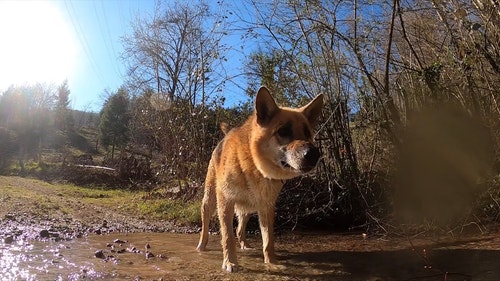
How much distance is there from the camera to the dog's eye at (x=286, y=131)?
4.75 metres

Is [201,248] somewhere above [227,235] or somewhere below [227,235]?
below

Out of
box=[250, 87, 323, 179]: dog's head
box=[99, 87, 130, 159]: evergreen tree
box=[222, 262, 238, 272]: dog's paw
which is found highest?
box=[99, 87, 130, 159]: evergreen tree

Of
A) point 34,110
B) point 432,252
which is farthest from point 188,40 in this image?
point 34,110

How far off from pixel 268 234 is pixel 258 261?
370 mm

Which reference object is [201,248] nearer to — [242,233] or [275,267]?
[242,233]

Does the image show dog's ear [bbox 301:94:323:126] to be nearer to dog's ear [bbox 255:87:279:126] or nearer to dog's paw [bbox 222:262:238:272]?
dog's ear [bbox 255:87:279:126]

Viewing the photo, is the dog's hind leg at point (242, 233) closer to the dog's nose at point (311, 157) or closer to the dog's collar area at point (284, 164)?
the dog's collar area at point (284, 164)

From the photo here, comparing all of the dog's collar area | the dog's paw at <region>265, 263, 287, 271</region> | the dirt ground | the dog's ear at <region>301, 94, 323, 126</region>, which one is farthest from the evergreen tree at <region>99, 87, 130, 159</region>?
the dog's collar area

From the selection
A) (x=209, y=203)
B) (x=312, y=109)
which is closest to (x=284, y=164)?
(x=312, y=109)

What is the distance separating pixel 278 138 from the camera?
188 inches

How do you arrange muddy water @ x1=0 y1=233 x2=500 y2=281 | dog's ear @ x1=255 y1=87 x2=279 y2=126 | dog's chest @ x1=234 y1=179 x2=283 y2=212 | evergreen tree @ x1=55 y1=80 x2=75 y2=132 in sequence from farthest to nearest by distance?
evergreen tree @ x1=55 y1=80 x2=75 y2=132
dog's chest @ x1=234 y1=179 x2=283 y2=212
dog's ear @ x1=255 y1=87 x2=279 y2=126
muddy water @ x1=0 y1=233 x2=500 y2=281

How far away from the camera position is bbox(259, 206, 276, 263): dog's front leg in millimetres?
5152

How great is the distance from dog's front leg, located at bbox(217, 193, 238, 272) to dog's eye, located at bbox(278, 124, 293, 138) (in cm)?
122

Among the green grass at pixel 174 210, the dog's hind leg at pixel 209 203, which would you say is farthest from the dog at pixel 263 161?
the green grass at pixel 174 210
